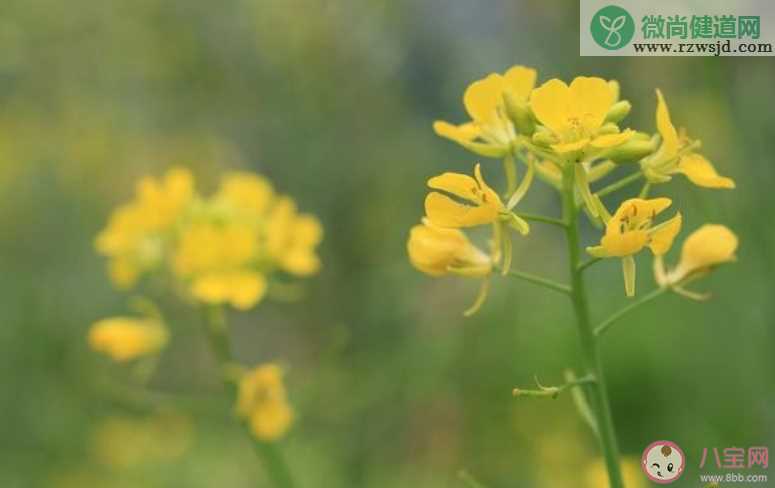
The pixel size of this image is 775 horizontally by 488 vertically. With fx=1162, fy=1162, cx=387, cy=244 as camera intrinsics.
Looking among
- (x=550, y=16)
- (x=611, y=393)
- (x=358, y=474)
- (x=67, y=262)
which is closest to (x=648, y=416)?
(x=611, y=393)

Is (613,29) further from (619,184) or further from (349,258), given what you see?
(349,258)

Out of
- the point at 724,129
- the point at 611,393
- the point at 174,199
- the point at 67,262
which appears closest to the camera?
the point at 174,199

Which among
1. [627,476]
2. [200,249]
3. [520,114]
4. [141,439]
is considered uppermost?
[520,114]

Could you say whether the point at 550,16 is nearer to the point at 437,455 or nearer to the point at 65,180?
the point at 437,455

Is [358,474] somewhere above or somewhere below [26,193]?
below

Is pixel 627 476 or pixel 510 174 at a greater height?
pixel 510 174

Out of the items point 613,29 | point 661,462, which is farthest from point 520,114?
point 613,29

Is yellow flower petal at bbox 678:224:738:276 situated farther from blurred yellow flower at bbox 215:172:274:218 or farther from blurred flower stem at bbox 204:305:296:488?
blurred yellow flower at bbox 215:172:274:218
